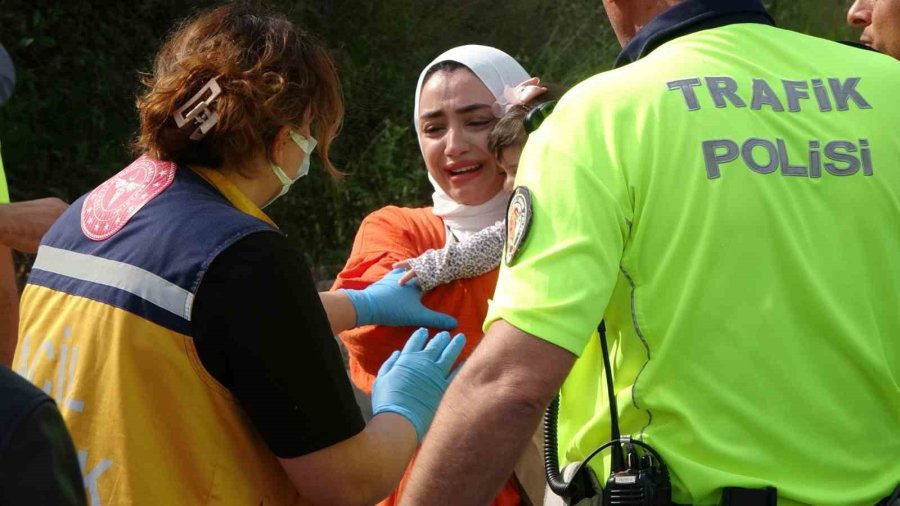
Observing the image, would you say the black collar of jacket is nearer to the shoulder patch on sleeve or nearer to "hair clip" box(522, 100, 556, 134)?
the shoulder patch on sleeve

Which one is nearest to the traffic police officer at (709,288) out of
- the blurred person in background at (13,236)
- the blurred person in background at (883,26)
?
the blurred person in background at (883,26)

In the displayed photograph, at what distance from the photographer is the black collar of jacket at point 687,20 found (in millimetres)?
2053

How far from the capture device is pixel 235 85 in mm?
2328

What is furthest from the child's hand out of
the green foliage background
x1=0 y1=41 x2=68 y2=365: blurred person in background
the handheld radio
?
the green foliage background

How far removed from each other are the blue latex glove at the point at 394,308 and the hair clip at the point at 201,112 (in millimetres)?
917

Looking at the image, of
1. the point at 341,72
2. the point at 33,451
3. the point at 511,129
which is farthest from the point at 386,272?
the point at 341,72

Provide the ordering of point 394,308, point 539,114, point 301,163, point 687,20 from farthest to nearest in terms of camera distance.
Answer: point 394,308 → point 539,114 → point 301,163 → point 687,20

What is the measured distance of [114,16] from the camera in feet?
26.2

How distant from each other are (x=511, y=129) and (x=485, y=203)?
0.24 meters

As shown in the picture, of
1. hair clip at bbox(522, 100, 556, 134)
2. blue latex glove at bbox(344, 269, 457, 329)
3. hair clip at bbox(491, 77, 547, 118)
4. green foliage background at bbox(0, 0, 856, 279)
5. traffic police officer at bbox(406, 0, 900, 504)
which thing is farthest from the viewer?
green foliage background at bbox(0, 0, 856, 279)

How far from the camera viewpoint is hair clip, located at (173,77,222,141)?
91.0 inches

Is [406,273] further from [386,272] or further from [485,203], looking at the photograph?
[485,203]

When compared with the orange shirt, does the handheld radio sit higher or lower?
higher

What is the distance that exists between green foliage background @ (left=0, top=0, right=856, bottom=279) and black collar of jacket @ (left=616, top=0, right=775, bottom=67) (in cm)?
574
